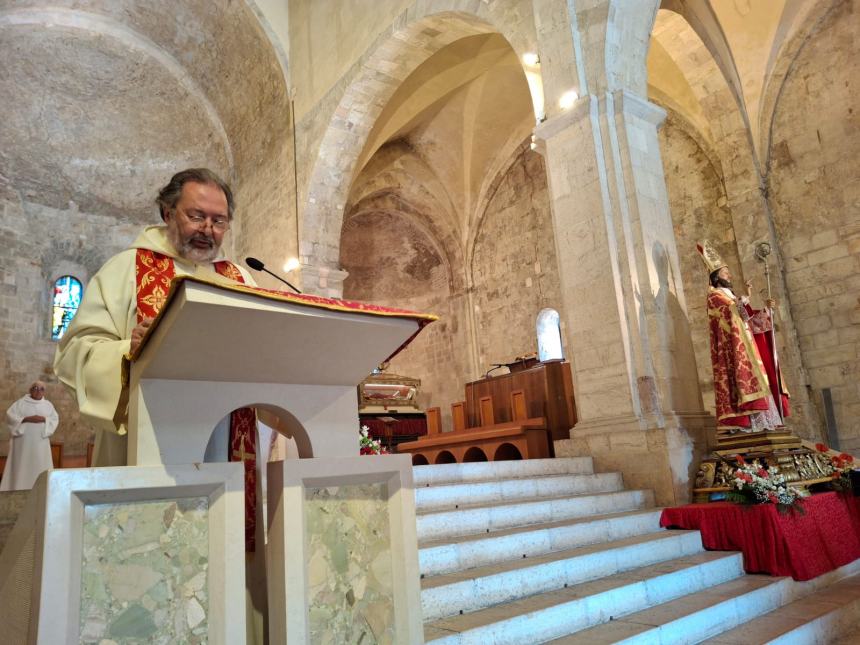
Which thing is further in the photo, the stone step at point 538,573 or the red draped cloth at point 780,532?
the red draped cloth at point 780,532

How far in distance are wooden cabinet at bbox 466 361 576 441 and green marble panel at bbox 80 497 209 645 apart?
7525 mm

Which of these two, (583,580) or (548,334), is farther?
(548,334)

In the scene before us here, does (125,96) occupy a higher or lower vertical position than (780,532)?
higher

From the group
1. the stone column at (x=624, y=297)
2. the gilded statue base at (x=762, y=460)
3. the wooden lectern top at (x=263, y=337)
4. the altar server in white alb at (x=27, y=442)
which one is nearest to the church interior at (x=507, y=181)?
the stone column at (x=624, y=297)

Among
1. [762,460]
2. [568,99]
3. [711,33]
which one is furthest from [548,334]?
[762,460]

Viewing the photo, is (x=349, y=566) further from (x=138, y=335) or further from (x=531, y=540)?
(x=531, y=540)

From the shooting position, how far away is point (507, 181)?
50.8 ft

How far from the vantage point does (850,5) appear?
32.0ft

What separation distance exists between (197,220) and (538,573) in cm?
285

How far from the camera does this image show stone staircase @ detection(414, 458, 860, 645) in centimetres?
330

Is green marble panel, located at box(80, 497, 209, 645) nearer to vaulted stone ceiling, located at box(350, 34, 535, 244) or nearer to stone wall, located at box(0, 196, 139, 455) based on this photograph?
vaulted stone ceiling, located at box(350, 34, 535, 244)

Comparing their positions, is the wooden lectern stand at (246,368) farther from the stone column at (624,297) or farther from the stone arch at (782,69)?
the stone arch at (782,69)

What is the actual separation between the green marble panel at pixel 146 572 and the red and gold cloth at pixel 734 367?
5407 millimetres

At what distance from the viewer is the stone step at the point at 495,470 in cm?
Result: 548
